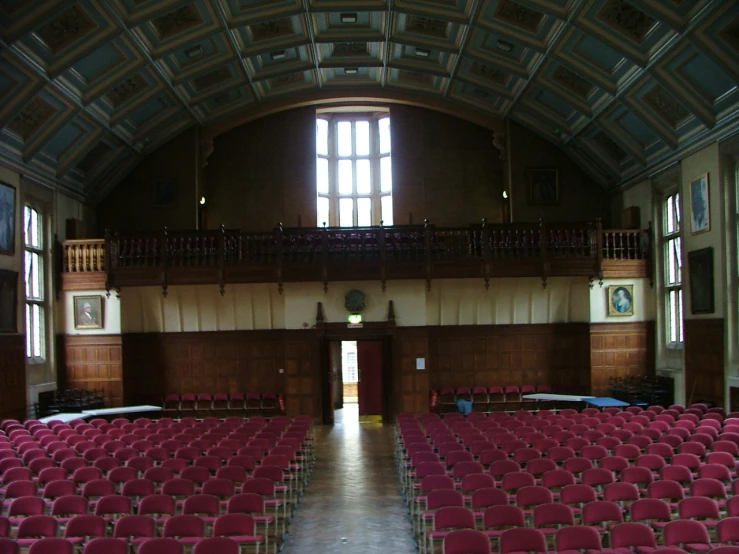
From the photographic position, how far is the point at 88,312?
22.5 m

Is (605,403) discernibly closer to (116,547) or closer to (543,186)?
(543,186)

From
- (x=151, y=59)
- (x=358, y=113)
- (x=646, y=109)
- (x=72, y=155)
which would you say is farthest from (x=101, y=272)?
(x=646, y=109)

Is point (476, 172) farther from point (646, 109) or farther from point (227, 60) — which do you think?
point (227, 60)

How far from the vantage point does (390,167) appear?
26.6 metres

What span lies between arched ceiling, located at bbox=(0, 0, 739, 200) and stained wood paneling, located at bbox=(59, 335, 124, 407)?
515cm

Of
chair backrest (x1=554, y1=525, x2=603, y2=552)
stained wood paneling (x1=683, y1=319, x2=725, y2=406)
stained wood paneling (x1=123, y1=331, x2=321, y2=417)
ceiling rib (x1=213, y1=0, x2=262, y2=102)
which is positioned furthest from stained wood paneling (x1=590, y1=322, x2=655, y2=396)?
chair backrest (x1=554, y1=525, x2=603, y2=552)

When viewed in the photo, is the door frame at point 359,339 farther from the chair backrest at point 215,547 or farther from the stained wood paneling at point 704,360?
the chair backrest at point 215,547

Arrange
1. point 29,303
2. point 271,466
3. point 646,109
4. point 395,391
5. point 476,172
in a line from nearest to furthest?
point 271,466
point 646,109
point 29,303
point 395,391
point 476,172

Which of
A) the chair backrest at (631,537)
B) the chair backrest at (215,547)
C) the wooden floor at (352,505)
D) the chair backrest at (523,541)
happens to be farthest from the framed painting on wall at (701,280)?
the chair backrest at (215,547)

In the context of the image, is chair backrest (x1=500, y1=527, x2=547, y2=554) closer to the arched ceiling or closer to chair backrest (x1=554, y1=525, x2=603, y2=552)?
chair backrest (x1=554, y1=525, x2=603, y2=552)

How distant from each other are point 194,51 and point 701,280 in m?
15.8

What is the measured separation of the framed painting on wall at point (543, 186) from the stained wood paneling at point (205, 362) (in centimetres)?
1038

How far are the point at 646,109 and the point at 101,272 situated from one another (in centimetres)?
1682

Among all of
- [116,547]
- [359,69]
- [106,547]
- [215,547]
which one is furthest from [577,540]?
[359,69]
